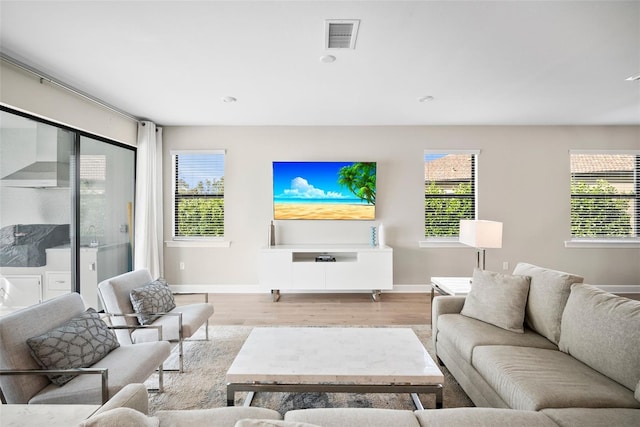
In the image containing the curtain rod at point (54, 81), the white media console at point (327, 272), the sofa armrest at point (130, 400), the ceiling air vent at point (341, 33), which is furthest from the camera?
the white media console at point (327, 272)

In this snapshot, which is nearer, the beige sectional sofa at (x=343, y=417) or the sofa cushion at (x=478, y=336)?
the beige sectional sofa at (x=343, y=417)

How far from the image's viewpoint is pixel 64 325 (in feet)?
6.11

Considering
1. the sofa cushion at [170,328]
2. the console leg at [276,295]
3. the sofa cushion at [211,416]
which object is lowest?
the console leg at [276,295]

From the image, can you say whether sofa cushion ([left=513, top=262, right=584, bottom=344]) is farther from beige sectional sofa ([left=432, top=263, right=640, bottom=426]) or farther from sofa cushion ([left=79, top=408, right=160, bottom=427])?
sofa cushion ([left=79, top=408, right=160, bottom=427])

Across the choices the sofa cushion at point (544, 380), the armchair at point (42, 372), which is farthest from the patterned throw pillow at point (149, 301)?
the sofa cushion at point (544, 380)

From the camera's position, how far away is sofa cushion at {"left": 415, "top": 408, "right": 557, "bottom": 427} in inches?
49.5

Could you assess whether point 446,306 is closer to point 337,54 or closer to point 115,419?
point 337,54

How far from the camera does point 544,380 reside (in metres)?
1.55

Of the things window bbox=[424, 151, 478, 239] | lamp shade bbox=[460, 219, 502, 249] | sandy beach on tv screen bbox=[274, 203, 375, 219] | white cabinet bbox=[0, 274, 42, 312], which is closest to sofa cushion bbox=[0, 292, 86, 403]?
white cabinet bbox=[0, 274, 42, 312]

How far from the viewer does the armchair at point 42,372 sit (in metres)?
1.56

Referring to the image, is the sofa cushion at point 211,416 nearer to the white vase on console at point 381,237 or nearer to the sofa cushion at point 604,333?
the sofa cushion at point 604,333

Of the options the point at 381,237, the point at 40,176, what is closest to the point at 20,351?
the point at 40,176

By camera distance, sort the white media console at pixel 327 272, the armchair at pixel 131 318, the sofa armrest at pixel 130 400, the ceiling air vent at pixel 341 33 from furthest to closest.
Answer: the white media console at pixel 327 272 < the armchair at pixel 131 318 < the ceiling air vent at pixel 341 33 < the sofa armrest at pixel 130 400

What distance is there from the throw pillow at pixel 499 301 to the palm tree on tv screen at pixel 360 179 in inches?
94.4
